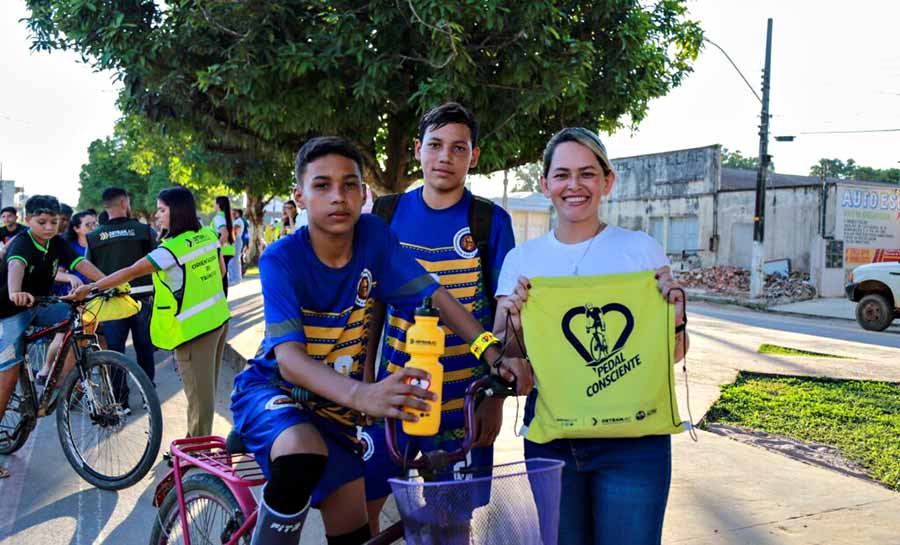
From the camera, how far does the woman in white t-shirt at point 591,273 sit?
2363 millimetres

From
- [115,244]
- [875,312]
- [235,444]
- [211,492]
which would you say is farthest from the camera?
[875,312]

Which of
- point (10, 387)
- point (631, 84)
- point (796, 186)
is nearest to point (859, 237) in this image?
point (796, 186)

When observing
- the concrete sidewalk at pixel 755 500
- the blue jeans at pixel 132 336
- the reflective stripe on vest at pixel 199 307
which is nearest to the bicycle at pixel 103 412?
the reflective stripe on vest at pixel 199 307

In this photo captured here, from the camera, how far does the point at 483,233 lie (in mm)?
3127

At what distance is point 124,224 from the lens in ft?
25.8

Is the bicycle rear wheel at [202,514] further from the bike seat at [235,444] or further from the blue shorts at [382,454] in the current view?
the blue shorts at [382,454]

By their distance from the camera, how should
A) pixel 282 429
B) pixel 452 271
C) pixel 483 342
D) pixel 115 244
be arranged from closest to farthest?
1. pixel 282 429
2. pixel 483 342
3. pixel 452 271
4. pixel 115 244

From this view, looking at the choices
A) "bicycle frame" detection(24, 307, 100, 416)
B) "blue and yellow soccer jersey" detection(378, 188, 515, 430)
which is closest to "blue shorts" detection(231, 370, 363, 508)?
"blue and yellow soccer jersey" detection(378, 188, 515, 430)

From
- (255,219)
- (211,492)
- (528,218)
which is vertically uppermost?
(528,218)

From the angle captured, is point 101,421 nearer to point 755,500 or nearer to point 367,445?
point 367,445

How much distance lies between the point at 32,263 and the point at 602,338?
5036 mm

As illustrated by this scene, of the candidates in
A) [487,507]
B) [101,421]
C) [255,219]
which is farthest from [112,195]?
[255,219]

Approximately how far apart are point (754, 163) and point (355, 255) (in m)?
77.7

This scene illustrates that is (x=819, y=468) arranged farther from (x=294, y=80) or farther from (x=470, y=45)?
(x=294, y=80)
